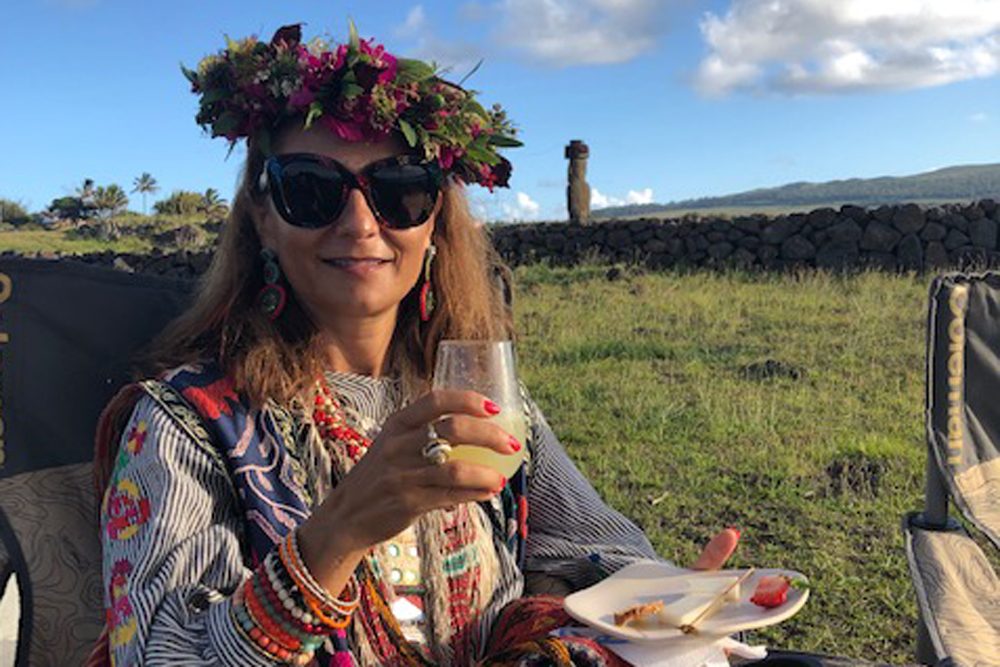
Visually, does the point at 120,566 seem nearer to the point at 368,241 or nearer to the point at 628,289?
the point at 368,241

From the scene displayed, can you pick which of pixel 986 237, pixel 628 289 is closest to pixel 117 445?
pixel 628 289

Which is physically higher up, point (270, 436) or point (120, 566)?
point (270, 436)

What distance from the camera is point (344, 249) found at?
1871 millimetres

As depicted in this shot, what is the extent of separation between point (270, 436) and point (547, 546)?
2.44 ft

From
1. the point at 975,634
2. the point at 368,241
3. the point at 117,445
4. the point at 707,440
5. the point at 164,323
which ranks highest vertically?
the point at 368,241

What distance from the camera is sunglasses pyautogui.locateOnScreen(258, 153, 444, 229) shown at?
185 cm

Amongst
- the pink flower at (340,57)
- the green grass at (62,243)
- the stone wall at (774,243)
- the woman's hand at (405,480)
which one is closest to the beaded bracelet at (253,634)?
the woman's hand at (405,480)

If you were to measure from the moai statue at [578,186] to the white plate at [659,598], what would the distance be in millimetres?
14214

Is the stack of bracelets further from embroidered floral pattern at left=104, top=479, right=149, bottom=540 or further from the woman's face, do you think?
the woman's face

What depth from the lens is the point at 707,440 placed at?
17.8 ft

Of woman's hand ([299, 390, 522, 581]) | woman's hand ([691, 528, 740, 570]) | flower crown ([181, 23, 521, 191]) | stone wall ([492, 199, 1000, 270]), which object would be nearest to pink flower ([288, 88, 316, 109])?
flower crown ([181, 23, 521, 191])

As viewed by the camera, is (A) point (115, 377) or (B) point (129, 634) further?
(A) point (115, 377)

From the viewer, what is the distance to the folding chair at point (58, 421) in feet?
6.44

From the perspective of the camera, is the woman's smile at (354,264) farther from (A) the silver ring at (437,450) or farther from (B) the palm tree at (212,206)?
(B) the palm tree at (212,206)
